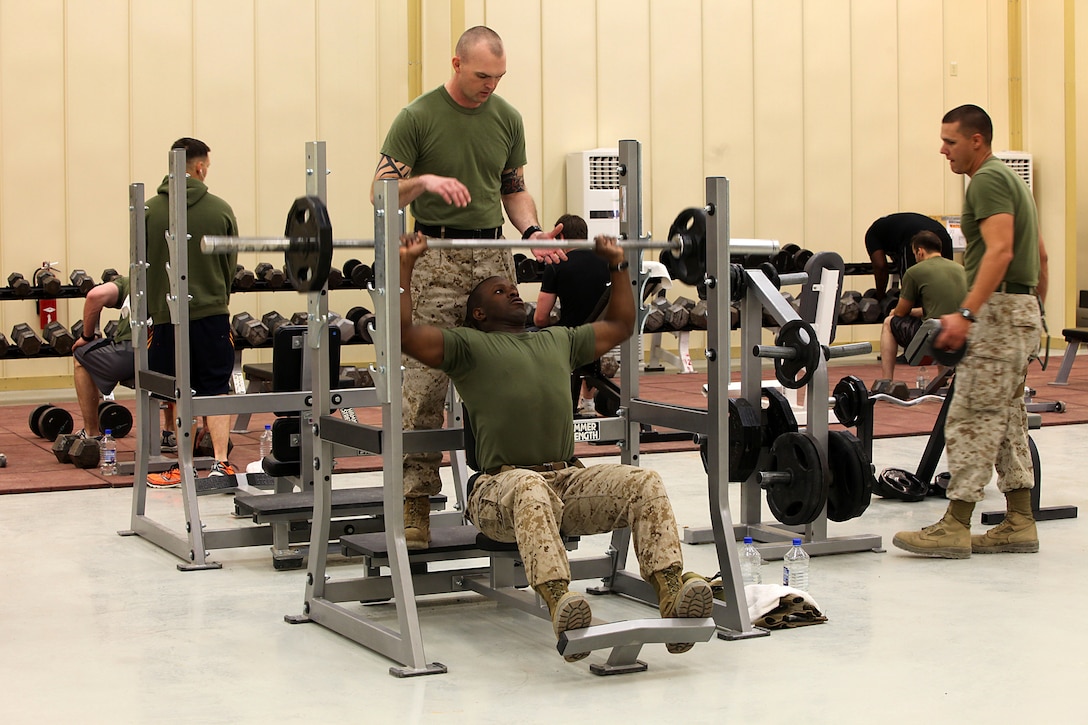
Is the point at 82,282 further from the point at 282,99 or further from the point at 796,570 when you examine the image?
the point at 796,570

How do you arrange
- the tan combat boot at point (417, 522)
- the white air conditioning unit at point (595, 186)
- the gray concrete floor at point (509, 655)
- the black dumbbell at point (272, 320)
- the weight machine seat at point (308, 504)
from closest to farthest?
the gray concrete floor at point (509, 655) → the tan combat boot at point (417, 522) → the weight machine seat at point (308, 504) → the black dumbbell at point (272, 320) → the white air conditioning unit at point (595, 186)

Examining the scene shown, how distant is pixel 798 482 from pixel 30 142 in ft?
21.4

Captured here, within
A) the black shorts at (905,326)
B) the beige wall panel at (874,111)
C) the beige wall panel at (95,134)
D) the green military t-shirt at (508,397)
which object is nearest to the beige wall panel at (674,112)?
the beige wall panel at (874,111)

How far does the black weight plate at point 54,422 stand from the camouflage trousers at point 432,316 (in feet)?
12.0

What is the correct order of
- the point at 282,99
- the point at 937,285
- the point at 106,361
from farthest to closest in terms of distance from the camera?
the point at 282,99
the point at 937,285
the point at 106,361

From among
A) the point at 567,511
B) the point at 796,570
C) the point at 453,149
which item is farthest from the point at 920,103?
the point at 567,511

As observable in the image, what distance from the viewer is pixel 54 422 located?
6754 millimetres

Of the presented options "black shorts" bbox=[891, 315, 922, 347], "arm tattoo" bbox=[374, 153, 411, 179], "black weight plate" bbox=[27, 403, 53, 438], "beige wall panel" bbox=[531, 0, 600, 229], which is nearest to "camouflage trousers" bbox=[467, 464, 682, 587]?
"arm tattoo" bbox=[374, 153, 411, 179]

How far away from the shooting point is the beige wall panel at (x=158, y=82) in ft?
29.6

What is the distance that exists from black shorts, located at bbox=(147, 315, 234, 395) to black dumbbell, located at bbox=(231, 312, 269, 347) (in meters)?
2.85

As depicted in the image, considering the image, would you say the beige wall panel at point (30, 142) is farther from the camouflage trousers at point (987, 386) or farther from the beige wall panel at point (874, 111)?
the camouflage trousers at point (987, 386)

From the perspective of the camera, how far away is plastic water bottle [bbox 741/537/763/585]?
3.95 metres

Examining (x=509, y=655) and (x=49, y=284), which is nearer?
(x=509, y=655)

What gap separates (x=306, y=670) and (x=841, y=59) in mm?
8999
